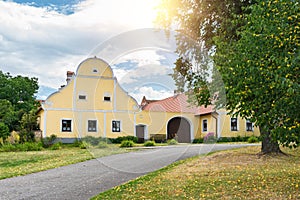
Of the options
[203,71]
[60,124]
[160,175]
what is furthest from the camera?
[60,124]

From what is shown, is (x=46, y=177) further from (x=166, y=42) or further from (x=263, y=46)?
(x=263, y=46)

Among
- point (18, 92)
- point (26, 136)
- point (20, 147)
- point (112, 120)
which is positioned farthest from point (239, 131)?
point (18, 92)

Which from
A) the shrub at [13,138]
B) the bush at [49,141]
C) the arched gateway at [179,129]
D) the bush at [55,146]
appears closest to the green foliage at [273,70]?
the arched gateway at [179,129]

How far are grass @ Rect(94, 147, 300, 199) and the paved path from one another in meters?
0.59

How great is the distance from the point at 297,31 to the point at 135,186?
4746mm

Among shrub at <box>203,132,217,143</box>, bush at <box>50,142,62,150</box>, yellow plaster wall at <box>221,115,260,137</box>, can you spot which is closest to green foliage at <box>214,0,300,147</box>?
shrub at <box>203,132,217,143</box>

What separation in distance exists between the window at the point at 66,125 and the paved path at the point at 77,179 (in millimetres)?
12915

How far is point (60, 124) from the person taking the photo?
25797mm

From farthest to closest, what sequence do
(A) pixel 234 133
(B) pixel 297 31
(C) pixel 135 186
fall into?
1. (A) pixel 234 133
2. (C) pixel 135 186
3. (B) pixel 297 31

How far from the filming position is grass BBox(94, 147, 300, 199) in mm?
7281

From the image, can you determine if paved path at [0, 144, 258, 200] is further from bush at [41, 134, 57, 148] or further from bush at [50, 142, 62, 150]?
bush at [41, 134, 57, 148]

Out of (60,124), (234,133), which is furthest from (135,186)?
(234,133)

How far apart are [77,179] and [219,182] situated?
3800mm

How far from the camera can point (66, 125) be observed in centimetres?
2606
